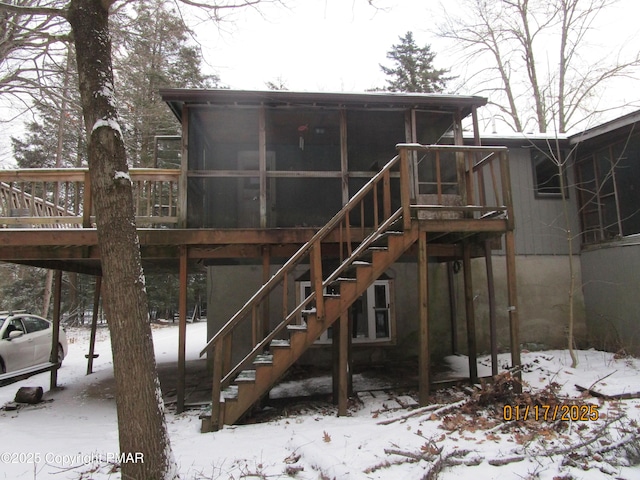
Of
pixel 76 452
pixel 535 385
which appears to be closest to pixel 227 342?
pixel 76 452

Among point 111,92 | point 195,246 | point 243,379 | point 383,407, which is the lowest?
point 383,407

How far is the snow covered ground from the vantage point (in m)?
3.74

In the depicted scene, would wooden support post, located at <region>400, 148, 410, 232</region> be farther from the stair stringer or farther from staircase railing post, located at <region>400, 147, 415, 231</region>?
the stair stringer

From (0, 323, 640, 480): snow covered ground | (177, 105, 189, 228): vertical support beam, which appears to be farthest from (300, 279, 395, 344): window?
(177, 105, 189, 228): vertical support beam

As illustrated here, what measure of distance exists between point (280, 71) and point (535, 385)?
19507mm

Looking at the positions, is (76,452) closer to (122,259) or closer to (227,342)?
(227,342)

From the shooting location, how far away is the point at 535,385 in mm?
6461

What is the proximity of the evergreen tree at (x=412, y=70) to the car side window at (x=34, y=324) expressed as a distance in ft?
66.3

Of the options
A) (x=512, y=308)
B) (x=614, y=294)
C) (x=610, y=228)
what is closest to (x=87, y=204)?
(x=512, y=308)

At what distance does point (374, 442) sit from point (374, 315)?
17.1ft

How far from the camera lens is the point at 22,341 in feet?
29.5

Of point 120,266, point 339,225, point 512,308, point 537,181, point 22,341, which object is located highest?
point 537,181

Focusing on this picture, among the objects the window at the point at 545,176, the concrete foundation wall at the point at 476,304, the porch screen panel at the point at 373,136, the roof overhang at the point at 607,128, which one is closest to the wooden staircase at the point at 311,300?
the porch screen panel at the point at 373,136

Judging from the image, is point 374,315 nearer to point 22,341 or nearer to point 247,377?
point 247,377
